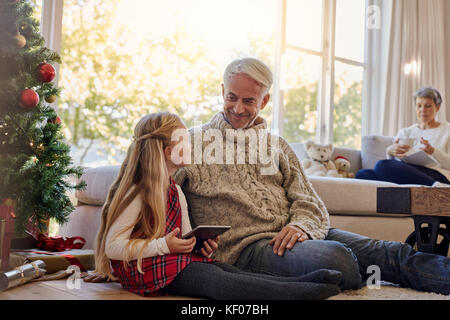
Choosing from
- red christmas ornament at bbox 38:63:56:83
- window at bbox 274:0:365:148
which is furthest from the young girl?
window at bbox 274:0:365:148

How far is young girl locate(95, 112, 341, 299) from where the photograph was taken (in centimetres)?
124

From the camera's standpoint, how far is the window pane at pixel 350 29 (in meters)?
4.56

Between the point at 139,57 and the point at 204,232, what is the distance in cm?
463

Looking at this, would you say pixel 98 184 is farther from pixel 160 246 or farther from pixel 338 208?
pixel 338 208

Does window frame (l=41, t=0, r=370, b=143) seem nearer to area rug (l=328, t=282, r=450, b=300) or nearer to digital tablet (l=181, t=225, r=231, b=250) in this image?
area rug (l=328, t=282, r=450, b=300)

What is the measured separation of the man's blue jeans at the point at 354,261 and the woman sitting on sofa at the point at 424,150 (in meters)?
1.13

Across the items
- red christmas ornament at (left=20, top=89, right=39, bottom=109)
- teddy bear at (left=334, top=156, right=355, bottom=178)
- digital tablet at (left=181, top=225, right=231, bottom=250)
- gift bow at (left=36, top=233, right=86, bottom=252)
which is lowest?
gift bow at (left=36, top=233, right=86, bottom=252)

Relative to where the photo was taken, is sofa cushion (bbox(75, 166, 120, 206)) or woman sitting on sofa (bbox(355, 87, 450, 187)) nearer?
sofa cushion (bbox(75, 166, 120, 206))

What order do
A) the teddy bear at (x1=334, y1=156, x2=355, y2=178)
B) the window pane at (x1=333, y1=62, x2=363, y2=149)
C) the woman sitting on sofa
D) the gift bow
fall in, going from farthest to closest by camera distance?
the window pane at (x1=333, y1=62, x2=363, y2=149), the teddy bear at (x1=334, y1=156, x2=355, y2=178), the woman sitting on sofa, the gift bow

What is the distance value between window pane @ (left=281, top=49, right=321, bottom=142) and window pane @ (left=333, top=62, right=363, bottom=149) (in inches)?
9.4

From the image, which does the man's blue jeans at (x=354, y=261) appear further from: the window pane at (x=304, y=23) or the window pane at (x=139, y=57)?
the window pane at (x=139, y=57)

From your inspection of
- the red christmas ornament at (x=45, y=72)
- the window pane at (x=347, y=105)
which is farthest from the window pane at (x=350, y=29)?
the red christmas ornament at (x=45, y=72)

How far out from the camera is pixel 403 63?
4.79 metres

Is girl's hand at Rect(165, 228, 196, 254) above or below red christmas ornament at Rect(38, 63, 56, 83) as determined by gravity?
below
